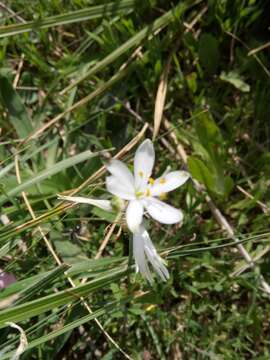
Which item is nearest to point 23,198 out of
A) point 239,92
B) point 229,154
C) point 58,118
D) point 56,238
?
point 56,238

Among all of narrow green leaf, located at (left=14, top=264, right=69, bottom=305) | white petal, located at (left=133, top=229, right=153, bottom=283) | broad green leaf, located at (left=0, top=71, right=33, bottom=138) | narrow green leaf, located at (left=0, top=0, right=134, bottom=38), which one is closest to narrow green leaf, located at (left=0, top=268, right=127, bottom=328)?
narrow green leaf, located at (left=14, top=264, right=69, bottom=305)

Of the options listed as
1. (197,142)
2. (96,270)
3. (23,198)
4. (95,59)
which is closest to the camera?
(96,270)

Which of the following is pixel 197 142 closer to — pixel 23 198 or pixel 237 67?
pixel 237 67

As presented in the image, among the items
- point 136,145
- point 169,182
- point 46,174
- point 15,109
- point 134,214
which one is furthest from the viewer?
point 15,109

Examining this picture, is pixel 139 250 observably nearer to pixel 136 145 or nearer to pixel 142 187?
pixel 142 187

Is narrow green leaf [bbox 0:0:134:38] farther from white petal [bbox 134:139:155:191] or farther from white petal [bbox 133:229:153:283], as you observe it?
white petal [bbox 133:229:153:283]

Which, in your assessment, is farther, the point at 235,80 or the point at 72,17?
the point at 235,80

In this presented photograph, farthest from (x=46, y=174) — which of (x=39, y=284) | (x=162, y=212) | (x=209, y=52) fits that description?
(x=209, y=52)

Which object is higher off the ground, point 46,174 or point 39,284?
point 46,174
